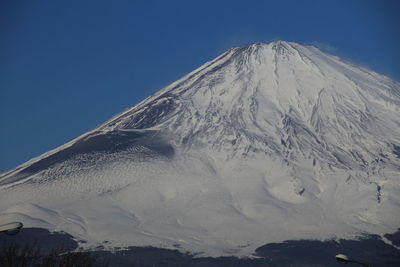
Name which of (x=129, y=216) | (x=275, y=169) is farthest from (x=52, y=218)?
(x=275, y=169)

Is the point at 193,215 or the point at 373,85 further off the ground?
the point at 373,85

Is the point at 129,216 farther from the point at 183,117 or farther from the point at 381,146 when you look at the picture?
the point at 381,146

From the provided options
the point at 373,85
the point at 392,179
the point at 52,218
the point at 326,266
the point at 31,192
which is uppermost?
the point at 373,85

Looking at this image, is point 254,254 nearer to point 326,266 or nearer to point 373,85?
point 326,266

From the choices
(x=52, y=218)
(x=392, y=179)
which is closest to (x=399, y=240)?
(x=392, y=179)

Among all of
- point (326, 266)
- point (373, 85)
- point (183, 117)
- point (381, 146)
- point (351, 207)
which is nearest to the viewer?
point (326, 266)

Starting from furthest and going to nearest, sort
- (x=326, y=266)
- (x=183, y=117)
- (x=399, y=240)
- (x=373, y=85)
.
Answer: (x=373, y=85) < (x=183, y=117) < (x=399, y=240) < (x=326, y=266)

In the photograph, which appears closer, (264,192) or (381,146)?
(264,192)
